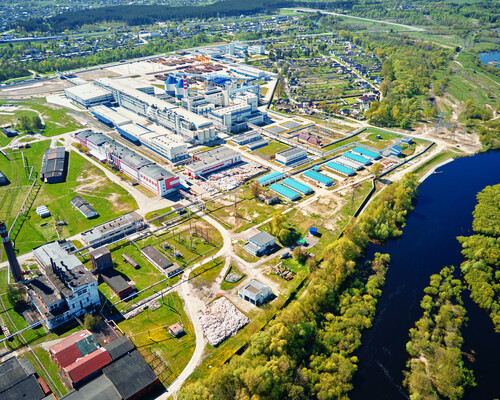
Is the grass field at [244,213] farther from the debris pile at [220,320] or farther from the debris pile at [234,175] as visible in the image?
the debris pile at [220,320]

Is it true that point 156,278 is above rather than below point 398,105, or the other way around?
below

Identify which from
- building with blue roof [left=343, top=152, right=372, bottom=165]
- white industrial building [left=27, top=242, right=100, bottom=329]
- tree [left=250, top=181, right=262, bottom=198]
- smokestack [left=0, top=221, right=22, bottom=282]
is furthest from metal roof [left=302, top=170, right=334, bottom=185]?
smokestack [left=0, top=221, right=22, bottom=282]

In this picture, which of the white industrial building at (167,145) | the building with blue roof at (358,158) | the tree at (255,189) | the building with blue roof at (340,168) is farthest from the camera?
the building with blue roof at (358,158)

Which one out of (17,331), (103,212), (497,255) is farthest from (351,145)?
(17,331)

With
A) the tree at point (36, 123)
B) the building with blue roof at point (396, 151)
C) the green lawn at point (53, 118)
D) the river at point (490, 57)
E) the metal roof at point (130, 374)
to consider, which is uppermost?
the river at point (490, 57)

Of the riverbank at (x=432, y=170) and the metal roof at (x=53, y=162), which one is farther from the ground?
the riverbank at (x=432, y=170)

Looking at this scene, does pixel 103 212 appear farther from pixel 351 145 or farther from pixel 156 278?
pixel 351 145

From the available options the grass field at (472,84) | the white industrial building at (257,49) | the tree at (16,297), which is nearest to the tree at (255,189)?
the tree at (16,297)

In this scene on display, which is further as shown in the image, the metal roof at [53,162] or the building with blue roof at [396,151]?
the building with blue roof at [396,151]
